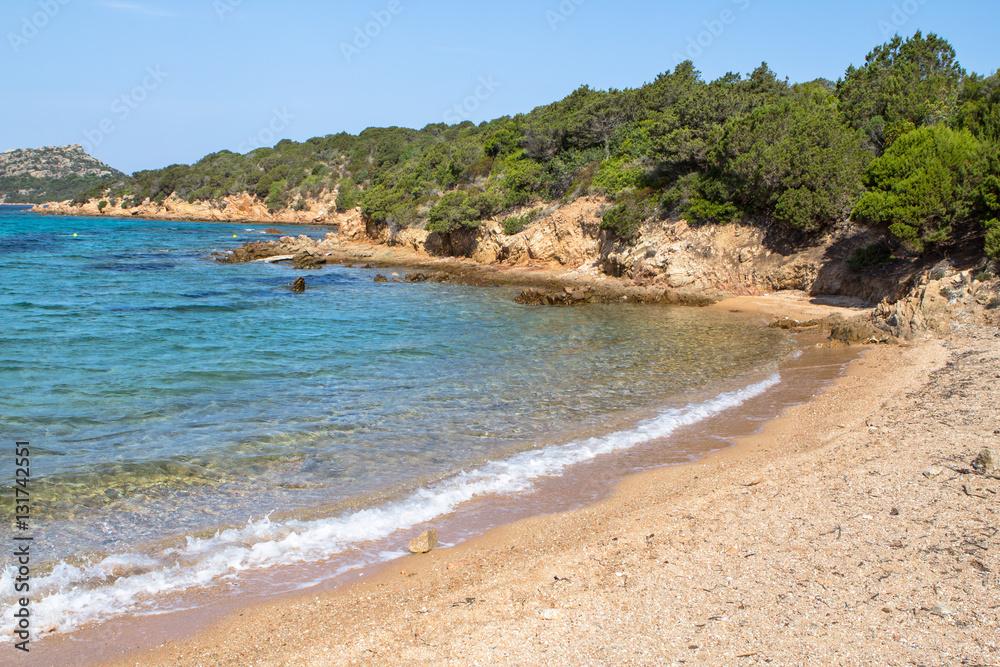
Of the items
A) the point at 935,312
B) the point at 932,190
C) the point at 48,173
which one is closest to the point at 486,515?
the point at 935,312

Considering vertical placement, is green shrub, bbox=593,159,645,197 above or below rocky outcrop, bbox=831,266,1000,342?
above

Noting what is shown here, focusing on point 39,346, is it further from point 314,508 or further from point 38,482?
point 314,508

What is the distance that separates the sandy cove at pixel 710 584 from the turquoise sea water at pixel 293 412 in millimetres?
1222

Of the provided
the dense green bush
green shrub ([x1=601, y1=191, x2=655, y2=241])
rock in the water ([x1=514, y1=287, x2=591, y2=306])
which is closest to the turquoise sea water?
rock in the water ([x1=514, y1=287, x2=591, y2=306])

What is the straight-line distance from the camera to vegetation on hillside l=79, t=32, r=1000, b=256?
17.7m

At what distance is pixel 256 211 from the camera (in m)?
86.7

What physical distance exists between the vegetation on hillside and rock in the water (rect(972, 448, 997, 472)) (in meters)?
10.9

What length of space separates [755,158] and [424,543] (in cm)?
2265

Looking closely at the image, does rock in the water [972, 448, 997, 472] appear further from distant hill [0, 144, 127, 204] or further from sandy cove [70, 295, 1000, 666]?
distant hill [0, 144, 127, 204]

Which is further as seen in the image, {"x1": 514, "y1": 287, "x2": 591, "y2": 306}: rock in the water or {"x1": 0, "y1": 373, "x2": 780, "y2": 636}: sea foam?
{"x1": 514, "y1": 287, "x2": 591, "y2": 306}: rock in the water

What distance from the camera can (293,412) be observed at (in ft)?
35.3

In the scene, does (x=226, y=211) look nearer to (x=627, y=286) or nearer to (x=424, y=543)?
(x=627, y=286)

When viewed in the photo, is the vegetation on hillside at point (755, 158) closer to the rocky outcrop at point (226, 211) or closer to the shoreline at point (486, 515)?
the shoreline at point (486, 515)

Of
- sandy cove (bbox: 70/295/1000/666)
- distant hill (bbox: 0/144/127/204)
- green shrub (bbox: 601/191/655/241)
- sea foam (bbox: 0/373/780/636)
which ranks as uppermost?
distant hill (bbox: 0/144/127/204)
